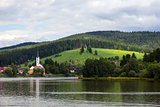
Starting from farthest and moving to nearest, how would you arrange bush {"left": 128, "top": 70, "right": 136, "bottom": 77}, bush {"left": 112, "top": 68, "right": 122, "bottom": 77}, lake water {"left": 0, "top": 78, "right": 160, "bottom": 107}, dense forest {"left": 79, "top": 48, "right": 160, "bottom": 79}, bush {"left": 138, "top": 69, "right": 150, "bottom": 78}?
bush {"left": 112, "top": 68, "right": 122, "bottom": 77} → bush {"left": 128, "top": 70, "right": 136, "bottom": 77} → bush {"left": 138, "top": 69, "right": 150, "bottom": 78} → dense forest {"left": 79, "top": 48, "right": 160, "bottom": 79} → lake water {"left": 0, "top": 78, "right": 160, "bottom": 107}

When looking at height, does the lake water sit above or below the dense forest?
below

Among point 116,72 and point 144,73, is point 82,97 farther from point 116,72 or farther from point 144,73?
point 116,72

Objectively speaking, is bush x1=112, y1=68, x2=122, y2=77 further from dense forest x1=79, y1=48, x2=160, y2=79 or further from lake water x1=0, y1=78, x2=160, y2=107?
lake water x1=0, y1=78, x2=160, y2=107

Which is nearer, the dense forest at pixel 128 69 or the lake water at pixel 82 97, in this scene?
the lake water at pixel 82 97

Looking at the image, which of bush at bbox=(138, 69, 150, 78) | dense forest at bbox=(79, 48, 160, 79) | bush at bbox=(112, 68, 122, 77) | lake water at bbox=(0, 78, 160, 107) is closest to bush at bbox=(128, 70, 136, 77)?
dense forest at bbox=(79, 48, 160, 79)

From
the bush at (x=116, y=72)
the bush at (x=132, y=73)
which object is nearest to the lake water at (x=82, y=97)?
the bush at (x=132, y=73)

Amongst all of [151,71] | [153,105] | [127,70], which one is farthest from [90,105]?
[127,70]

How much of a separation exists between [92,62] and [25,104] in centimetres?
13089

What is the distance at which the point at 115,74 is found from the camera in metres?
176

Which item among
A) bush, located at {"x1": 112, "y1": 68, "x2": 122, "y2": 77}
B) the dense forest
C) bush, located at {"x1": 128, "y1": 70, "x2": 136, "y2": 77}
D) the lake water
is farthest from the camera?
bush, located at {"x1": 112, "y1": 68, "x2": 122, "y2": 77}

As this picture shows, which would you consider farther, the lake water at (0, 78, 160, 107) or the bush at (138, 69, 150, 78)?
the bush at (138, 69, 150, 78)

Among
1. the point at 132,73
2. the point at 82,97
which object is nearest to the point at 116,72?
the point at 132,73

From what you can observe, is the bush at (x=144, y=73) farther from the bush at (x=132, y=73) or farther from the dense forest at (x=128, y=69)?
the bush at (x=132, y=73)

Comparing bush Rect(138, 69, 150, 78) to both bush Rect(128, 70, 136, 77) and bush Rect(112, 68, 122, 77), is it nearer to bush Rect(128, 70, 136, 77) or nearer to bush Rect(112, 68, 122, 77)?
bush Rect(128, 70, 136, 77)
